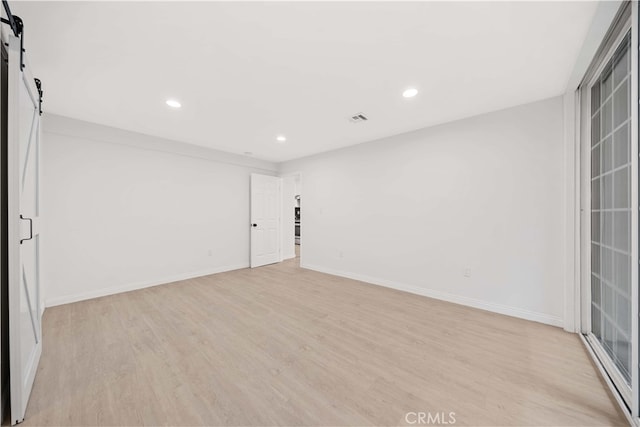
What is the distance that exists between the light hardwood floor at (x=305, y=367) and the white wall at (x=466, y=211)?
42 cm

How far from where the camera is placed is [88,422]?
1.42m

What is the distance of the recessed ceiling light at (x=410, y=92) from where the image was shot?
2.47m

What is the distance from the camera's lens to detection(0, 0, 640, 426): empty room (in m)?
1.51

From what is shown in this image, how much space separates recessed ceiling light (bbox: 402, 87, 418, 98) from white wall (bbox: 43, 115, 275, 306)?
3685 millimetres

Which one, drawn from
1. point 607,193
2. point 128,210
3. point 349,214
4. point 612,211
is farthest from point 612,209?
point 128,210

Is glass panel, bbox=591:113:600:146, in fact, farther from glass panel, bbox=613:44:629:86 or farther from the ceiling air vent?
the ceiling air vent

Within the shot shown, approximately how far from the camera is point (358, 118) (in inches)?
126

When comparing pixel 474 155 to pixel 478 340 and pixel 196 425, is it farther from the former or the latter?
pixel 196 425

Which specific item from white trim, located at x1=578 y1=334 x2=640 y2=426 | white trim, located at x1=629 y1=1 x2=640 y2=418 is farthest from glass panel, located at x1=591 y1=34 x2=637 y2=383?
white trim, located at x1=629 y1=1 x2=640 y2=418

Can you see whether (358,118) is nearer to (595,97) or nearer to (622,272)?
(595,97)

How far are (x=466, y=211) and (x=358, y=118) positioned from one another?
6.25ft

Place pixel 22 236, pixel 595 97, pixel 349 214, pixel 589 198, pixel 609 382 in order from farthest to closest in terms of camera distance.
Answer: pixel 349 214
pixel 589 198
pixel 595 97
pixel 609 382
pixel 22 236

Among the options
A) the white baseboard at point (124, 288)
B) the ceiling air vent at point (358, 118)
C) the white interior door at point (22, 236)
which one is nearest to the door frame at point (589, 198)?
the ceiling air vent at point (358, 118)

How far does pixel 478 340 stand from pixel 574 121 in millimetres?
2411
